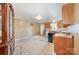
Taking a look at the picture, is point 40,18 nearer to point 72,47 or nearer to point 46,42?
point 46,42

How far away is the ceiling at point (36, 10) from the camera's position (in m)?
1.49

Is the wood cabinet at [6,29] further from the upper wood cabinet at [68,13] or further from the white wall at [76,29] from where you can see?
the white wall at [76,29]

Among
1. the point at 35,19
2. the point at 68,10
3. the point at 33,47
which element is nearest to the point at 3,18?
the point at 35,19

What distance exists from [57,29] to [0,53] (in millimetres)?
810

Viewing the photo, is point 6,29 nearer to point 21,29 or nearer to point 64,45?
point 21,29

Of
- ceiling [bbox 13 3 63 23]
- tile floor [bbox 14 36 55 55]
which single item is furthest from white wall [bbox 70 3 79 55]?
tile floor [bbox 14 36 55 55]

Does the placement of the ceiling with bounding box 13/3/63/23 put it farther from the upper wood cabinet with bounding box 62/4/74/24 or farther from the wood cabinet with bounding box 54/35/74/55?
the wood cabinet with bounding box 54/35/74/55

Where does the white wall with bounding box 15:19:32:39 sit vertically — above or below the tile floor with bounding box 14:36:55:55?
above

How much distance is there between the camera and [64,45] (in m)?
1.50

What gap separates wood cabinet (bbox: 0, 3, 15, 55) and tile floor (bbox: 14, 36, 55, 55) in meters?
0.10

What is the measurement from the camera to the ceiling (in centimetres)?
149

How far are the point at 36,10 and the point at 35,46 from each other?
1.58ft

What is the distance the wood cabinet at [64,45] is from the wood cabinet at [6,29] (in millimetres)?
583

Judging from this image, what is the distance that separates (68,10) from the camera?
1.50 m
